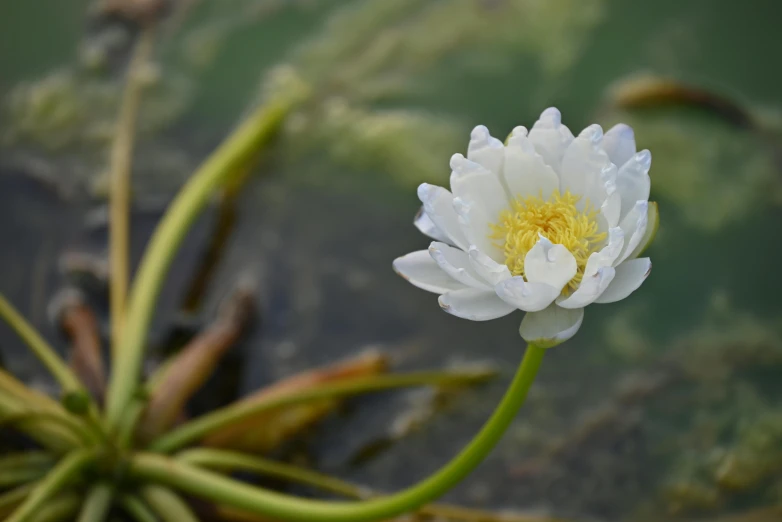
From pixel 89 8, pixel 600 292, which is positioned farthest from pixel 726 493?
pixel 89 8

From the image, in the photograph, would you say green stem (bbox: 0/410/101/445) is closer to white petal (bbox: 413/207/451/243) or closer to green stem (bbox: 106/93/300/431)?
green stem (bbox: 106/93/300/431)

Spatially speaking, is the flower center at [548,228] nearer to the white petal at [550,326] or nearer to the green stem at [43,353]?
the white petal at [550,326]

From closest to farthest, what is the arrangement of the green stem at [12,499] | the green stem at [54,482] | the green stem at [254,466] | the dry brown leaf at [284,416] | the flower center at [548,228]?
1. the flower center at [548,228]
2. the green stem at [54,482]
3. the green stem at [12,499]
4. the green stem at [254,466]
5. the dry brown leaf at [284,416]

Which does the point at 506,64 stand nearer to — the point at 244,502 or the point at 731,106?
the point at 731,106

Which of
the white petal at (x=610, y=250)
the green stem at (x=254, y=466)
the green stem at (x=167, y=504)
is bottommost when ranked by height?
the green stem at (x=167, y=504)

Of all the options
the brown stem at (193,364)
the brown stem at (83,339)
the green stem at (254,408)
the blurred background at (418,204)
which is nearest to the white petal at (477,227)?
the green stem at (254,408)

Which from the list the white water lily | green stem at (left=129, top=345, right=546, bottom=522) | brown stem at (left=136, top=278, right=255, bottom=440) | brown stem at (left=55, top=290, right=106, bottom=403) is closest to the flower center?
the white water lily

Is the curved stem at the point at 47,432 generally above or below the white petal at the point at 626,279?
below
